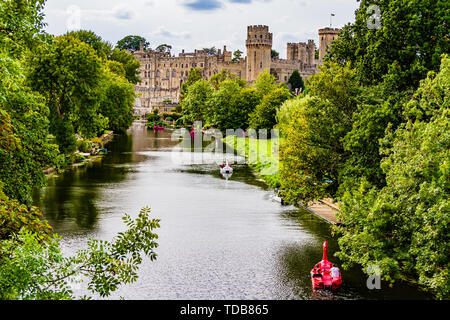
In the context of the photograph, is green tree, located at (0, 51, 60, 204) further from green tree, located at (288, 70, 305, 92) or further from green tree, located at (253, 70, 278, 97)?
green tree, located at (288, 70, 305, 92)

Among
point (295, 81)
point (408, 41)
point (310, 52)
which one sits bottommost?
point (408, 41)

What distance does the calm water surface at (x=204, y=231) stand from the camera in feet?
65.3

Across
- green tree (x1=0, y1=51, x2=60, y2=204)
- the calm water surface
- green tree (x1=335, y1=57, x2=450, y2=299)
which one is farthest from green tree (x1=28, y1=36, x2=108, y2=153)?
green tree (x1=335, y1=57, x2=450, y2=299)

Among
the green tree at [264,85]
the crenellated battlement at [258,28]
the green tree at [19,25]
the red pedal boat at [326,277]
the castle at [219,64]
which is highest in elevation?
the crenellated battlement at [258,28]

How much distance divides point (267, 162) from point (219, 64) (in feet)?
394

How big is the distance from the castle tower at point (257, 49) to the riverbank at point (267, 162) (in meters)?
60.1

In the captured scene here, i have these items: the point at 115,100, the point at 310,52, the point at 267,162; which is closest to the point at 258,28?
the point at 310,52

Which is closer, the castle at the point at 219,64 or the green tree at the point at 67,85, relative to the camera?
the green tree at the point at 67,85

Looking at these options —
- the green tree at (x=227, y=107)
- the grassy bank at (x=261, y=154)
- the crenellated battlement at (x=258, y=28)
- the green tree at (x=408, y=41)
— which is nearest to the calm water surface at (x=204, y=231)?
the grassy bank at (x=261, y=154)

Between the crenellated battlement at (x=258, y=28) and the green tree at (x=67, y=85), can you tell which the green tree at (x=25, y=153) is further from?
the crenellated battlement at (x=258, y=28)

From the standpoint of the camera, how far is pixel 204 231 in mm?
28078

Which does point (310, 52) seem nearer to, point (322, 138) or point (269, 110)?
point (269, 110)
